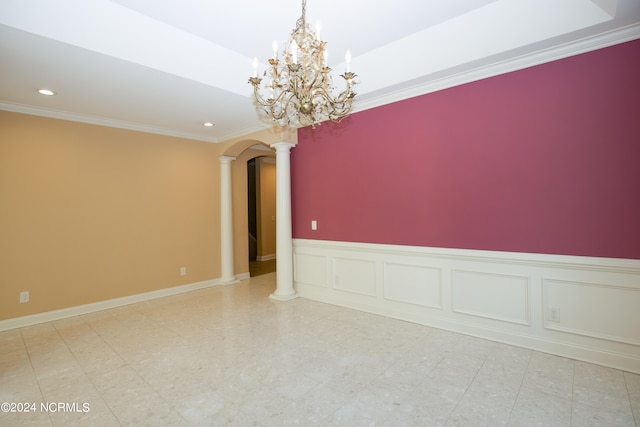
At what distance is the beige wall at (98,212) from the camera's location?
12.0 feet

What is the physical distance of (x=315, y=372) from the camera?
251cm

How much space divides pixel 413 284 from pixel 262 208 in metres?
5.22

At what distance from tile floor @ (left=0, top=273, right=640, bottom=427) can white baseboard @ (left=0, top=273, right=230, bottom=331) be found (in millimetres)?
142

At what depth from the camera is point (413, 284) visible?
11.6 ft

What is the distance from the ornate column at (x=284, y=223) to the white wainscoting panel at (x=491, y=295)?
2334 mm

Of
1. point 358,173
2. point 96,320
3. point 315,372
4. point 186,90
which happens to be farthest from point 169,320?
point 358,173

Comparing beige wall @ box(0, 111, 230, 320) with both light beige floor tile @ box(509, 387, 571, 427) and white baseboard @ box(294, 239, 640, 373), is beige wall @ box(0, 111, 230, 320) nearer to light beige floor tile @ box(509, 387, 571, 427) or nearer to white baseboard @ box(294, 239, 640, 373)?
white baseboard @ box(294, 239, 640, 373)

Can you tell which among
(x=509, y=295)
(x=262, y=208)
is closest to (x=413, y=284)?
(x=509, y=295)

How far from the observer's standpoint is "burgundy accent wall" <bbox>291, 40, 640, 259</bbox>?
2426 mm

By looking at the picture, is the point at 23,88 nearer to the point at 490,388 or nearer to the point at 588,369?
the point at 490,388

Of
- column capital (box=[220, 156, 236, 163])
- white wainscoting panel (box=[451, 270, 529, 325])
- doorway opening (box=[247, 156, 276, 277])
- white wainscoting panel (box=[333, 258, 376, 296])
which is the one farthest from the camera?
doorway opening (box=[247, 156, 276, 277])

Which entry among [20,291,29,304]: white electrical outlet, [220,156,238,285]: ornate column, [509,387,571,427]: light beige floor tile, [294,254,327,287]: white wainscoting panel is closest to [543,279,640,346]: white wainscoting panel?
[509,387,571,427]: light beige floor tile

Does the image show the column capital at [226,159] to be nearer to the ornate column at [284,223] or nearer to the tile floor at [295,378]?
the ornate column at [284,223]

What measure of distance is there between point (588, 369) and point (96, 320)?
518 centimetres
